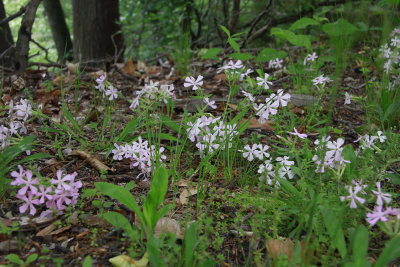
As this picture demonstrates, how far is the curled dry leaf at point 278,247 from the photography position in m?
1.30

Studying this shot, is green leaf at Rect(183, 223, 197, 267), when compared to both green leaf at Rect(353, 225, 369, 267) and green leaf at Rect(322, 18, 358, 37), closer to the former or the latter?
green leaf at Rect(353, 225, 369, 267)

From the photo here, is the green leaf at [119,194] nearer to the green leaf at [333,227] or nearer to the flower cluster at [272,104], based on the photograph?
the green leaf at [333,227]

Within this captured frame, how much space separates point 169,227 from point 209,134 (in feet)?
1.91

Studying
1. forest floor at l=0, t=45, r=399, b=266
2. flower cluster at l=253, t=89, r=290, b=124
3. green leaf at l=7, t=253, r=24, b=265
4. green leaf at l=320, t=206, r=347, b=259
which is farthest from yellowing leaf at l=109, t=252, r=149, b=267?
flower cluster at l=253, t=89, r=290, b=124

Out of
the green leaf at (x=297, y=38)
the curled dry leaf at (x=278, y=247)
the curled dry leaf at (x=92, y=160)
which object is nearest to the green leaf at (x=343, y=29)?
the curled dry leaf at (x=278, y=247)

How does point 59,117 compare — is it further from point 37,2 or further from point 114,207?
point 114,207

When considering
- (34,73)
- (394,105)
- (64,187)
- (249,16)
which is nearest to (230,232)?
(64,187)

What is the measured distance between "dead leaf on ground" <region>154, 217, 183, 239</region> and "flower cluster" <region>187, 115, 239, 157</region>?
42cm

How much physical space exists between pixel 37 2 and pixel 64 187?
217cm

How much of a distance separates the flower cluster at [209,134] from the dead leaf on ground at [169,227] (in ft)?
1.38

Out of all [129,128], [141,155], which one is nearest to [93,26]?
[129,128]

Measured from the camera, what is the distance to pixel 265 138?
7.46 ft

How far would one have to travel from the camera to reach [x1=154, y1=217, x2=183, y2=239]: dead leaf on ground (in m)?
1.38

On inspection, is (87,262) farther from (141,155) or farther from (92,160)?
(92,160)
